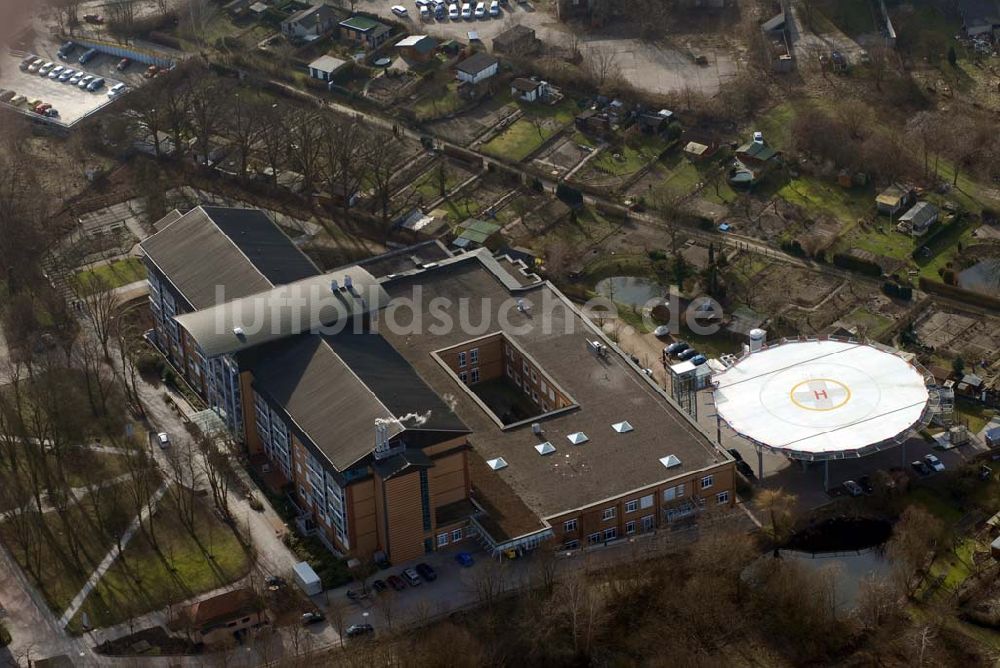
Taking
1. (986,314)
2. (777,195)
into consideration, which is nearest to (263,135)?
(777,195)

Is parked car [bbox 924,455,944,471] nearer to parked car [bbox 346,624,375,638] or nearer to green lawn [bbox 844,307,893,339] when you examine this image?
green lawn [bbox 844,307,893,339]

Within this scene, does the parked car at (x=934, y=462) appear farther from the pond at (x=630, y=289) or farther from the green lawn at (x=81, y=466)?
the green lawn at (x=81, y=466)

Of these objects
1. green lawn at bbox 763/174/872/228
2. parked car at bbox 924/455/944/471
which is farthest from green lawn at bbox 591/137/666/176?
parked car at bbox 924/455/944/471

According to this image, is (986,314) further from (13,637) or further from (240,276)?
(13,637)

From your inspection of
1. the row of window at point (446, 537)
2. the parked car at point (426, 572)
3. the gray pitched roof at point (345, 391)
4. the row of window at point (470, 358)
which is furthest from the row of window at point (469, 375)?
the parked car at point (426, 572)

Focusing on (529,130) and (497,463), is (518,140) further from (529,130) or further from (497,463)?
(497,463)

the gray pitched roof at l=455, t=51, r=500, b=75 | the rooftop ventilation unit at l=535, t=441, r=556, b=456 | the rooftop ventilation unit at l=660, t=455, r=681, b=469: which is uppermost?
the rooftop ventilation unit at l=660, t=455, r=681, b=469
